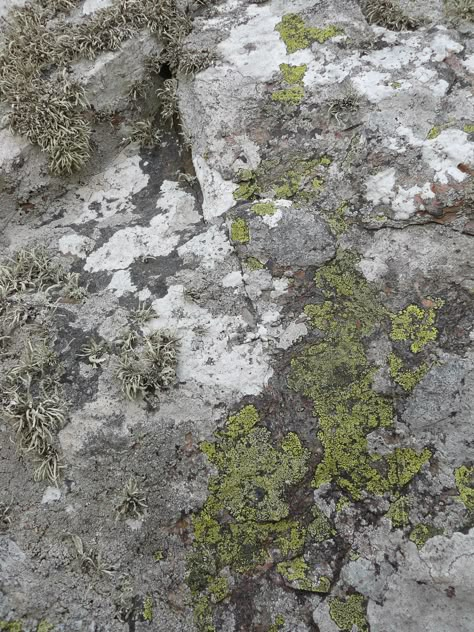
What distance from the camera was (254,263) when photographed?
439cm

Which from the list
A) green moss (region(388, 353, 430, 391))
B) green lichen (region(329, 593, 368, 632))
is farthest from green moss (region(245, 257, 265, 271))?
green lichen (region(329, 593, 368, 632))

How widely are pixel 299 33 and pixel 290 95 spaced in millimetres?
854

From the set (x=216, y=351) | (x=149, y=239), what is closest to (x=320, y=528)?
(x=216, y=351)

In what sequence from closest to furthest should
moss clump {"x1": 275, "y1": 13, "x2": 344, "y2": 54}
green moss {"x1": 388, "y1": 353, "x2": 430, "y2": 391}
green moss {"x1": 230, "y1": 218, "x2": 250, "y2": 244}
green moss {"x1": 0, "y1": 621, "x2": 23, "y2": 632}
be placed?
green moss {"x1": 0, "y1": 621, "x2": 23, "y2": 632} → green moss {"x1": 388, "y1": 353, "x2": 430, "y2": 391} → green moss {"x1": 230, "y1": 218, "x2": 250, "y2": 244} → moss clump {"x1": 275, "y1": 13, "x2": 344, "y2": 54}

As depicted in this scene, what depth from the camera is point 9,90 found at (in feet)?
17.3

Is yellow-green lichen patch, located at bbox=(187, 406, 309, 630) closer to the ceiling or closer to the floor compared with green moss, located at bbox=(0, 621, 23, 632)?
closer to the floor

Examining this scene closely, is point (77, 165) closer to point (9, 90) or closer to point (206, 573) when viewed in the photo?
point (9, 90)

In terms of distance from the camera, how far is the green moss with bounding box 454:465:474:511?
3336 millimetres

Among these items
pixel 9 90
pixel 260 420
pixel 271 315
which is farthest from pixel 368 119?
pixel 9 90

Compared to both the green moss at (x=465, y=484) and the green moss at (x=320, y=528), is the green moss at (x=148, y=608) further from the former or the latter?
the green moss at (x=465, y=484)

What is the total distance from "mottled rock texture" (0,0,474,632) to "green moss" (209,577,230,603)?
0.7 inches

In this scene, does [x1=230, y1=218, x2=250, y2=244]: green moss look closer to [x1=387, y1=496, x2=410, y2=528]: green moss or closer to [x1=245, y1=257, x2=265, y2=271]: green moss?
[x1=245, y1=257, x2=265, y2=271]: green moss

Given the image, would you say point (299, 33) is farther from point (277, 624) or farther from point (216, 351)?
point (277, 624)

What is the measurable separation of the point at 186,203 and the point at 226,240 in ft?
2.43
